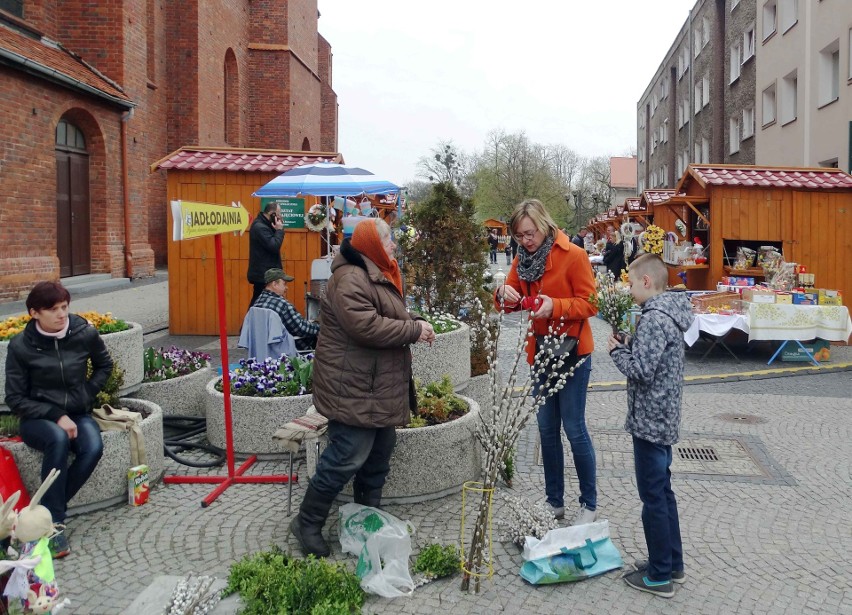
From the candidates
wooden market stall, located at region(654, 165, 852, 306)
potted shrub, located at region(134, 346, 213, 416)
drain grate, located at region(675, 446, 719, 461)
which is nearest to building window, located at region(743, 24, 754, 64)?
wooden market stall, located at region(654, 165, 852, 306)

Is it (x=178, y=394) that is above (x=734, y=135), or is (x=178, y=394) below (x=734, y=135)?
below

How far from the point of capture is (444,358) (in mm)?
6754

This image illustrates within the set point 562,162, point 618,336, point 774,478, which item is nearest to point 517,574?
point 618,336

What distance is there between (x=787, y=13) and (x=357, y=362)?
25.2 meters

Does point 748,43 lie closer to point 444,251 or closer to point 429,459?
point 444,251

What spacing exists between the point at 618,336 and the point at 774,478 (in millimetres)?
2745

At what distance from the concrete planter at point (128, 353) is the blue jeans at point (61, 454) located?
4.91 ft

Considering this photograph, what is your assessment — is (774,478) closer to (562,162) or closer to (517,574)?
(517,574)

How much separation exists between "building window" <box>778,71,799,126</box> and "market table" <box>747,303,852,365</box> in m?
15.4

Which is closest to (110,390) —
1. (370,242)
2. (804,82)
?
(370,242)

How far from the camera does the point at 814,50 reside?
21922 millimetres

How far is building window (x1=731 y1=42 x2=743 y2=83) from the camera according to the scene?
99.1ft

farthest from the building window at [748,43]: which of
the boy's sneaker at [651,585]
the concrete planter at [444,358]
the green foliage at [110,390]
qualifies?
the boy's sneaker at [651,585]

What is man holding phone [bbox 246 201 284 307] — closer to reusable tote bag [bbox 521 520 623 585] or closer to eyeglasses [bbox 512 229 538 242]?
eyeglasses [bbox 512 229 538 242]
